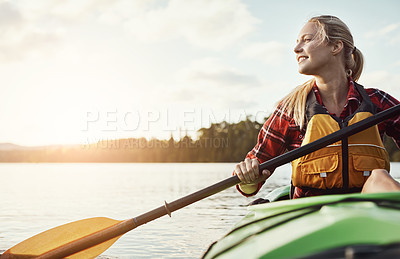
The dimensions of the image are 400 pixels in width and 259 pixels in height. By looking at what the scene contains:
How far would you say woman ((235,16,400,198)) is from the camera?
2305 mm

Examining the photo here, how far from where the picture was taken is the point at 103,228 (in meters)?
3.01

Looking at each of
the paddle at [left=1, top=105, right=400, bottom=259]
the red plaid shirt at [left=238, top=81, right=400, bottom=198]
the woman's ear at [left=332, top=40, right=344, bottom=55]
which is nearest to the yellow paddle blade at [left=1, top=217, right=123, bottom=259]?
the paddle at [left=1, top=105, right=400, bottom=259]

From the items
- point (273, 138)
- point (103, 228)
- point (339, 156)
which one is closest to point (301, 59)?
point (273, 138)

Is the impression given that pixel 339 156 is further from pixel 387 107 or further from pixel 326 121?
pixel 387 107

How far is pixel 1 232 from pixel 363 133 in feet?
15.2

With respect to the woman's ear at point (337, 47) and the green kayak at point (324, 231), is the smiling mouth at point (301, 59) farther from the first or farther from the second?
the green kayak at point (324, 231)

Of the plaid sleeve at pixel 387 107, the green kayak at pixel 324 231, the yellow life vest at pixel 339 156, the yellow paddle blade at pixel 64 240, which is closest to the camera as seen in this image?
the green kayak at pixel 324 231

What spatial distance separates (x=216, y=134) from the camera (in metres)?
63.1

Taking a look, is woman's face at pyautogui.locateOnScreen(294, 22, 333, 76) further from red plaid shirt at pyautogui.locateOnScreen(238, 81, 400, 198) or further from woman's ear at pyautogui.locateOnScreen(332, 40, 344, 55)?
red plaid shirt at pyautogui.locateOnScreen(238, 81, 400, 198)

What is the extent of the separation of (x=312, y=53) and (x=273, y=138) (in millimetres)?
566

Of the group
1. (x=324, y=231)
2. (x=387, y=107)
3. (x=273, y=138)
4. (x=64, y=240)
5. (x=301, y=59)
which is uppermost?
(x=301, y=59)

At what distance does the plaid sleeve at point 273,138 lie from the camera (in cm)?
254

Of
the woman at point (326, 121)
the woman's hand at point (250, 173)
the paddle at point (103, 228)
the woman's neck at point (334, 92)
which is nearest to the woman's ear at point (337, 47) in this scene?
the woman at point (326, 121)

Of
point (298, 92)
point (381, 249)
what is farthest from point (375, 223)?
point (298, 92)
